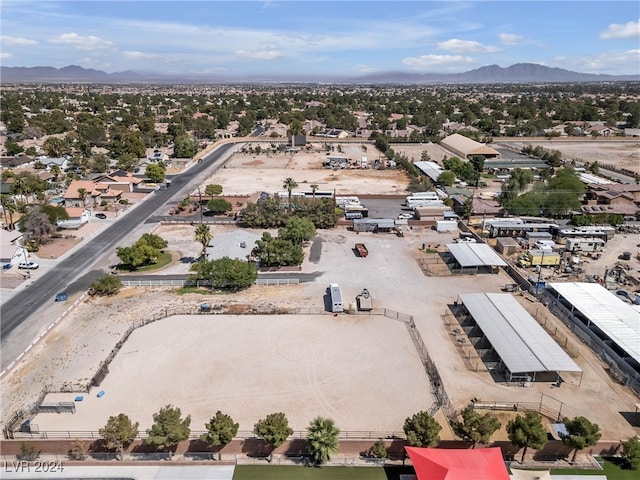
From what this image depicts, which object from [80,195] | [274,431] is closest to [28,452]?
[274,431]

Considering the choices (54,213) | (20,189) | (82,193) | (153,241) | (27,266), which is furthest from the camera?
(82,193)

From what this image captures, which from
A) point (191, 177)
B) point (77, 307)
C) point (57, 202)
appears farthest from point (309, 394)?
point (191, 177)

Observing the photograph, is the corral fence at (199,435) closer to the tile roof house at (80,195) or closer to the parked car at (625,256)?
the parked car at (625,256)

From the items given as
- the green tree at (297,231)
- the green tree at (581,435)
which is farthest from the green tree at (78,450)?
the green tree at (297,231)

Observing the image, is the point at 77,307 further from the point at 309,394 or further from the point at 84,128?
the point at 84,128

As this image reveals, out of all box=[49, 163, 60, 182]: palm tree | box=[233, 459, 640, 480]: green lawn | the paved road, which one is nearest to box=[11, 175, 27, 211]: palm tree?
box=[49, 163, 60, 182]: palm tree

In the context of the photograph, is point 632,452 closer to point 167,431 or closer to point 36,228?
point 167,431
